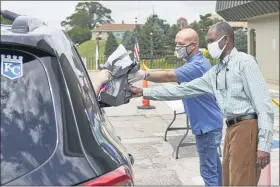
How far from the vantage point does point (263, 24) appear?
23.2 meters

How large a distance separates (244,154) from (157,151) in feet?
12.9

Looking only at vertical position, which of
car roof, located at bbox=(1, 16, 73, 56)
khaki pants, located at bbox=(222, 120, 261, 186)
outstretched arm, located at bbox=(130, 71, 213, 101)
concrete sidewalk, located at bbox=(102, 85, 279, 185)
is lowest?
concrete sidewalk, located at bbox=(102, 85, 279, 185)

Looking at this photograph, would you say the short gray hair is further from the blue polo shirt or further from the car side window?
the car side window

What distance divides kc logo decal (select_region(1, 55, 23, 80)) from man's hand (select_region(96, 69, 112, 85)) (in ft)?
5.89

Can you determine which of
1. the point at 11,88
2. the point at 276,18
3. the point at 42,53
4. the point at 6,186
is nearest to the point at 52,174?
the point at 6,186

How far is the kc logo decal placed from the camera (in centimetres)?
188

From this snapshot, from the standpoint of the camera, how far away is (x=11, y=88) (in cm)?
189

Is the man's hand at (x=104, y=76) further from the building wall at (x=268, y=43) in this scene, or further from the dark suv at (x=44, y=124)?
the building wall at (x=268, y=43)

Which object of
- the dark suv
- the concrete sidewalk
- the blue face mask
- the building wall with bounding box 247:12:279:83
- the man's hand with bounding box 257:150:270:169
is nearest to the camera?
the dark suv

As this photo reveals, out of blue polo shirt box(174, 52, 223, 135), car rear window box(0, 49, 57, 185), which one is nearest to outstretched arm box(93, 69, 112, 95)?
blue polo shirt box(174, 52, 223, 135)

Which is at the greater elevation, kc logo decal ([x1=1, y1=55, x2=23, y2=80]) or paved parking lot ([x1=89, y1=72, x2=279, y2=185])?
kc logo decal ([x1=1, y1=55, x2=23, y2=80])

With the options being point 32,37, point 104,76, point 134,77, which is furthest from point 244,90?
point 32,37

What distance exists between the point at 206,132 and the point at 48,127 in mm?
2930

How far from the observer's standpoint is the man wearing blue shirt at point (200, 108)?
15.0 feet
